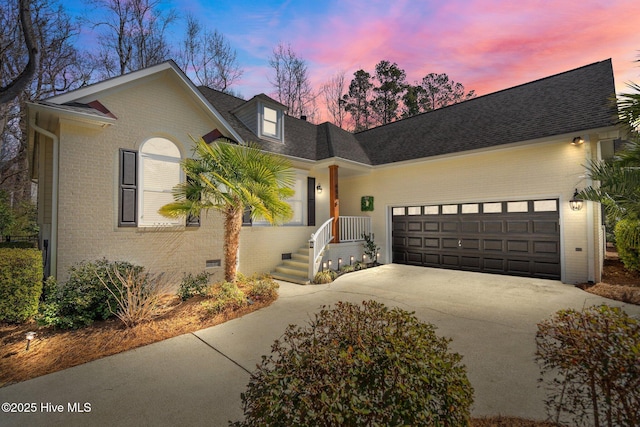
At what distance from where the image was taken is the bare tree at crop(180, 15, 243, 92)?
58.7 feet

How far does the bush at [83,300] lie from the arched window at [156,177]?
1952 mm

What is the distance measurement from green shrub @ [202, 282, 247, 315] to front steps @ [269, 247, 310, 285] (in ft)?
9.14

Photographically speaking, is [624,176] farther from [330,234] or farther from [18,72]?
[18,72]

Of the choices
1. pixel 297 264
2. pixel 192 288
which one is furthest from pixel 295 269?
pixel 192 288

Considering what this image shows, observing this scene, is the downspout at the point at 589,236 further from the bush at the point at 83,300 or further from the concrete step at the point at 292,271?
the bush at the point at 83,300

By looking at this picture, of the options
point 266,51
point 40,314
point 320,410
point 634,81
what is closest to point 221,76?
point 266,51

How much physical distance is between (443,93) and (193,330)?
28370 mm

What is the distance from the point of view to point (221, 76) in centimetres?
1828

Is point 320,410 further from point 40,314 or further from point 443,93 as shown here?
point 443,93

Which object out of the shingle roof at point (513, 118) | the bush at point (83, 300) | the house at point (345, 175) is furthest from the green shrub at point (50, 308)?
the shingle roof at point (513, 118)

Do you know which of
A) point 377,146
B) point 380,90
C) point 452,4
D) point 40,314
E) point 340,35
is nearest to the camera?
point 40,314

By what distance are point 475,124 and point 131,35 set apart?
1964cm

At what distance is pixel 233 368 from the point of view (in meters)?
3.63

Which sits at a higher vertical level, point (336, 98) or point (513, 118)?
point (336, 98)
